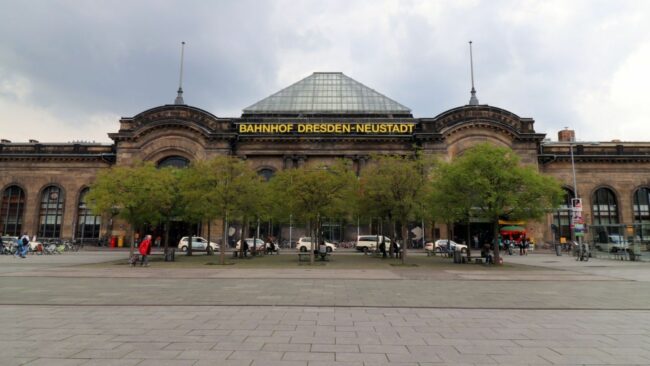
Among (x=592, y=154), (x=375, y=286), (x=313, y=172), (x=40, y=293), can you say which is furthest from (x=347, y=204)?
(x=592, y=154)

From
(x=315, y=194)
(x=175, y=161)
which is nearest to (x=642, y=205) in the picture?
(x=315, y=194)

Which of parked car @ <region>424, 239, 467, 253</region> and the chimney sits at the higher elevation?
the chimney

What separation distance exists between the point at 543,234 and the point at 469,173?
2763 cm

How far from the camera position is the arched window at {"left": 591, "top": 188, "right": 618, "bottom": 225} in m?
50.2

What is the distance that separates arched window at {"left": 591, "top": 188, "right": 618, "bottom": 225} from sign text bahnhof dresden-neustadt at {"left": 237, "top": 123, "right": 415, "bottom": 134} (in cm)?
2546

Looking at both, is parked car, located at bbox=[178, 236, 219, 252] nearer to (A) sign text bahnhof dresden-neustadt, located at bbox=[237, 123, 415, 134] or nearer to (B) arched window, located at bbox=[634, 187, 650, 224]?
(A) sign text bahnhof dresden-neustadt, located at bbox=[237, 123, 415, 134]

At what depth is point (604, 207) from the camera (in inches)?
1993

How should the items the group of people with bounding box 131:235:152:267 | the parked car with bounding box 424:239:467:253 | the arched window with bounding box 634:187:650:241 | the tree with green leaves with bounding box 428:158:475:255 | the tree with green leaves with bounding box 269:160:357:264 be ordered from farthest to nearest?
the arched window with bounding box 634:187:650:241 < the parked car with bounding box 424:239:467:253 < the tree with green leaves with bounding box 269:160:357:264 < the tree with green leaves with bounding box 428:158:475:255 < the group of people with bounding box 131:235:152:267

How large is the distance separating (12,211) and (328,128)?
43532 millimetres

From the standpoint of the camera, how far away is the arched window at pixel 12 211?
171ft

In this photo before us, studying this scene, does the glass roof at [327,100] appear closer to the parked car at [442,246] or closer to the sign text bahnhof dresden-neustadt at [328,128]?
the sign text bahnhof dresden-neustadt at [328,128]

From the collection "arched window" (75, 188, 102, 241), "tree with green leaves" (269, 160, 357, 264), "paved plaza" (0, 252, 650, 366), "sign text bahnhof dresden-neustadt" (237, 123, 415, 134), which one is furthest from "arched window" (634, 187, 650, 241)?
"arched window" (75, 188, 102, 241)

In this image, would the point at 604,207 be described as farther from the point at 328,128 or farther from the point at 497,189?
the point at 328,128

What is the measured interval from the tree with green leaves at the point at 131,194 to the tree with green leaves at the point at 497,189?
2091 centimetres
